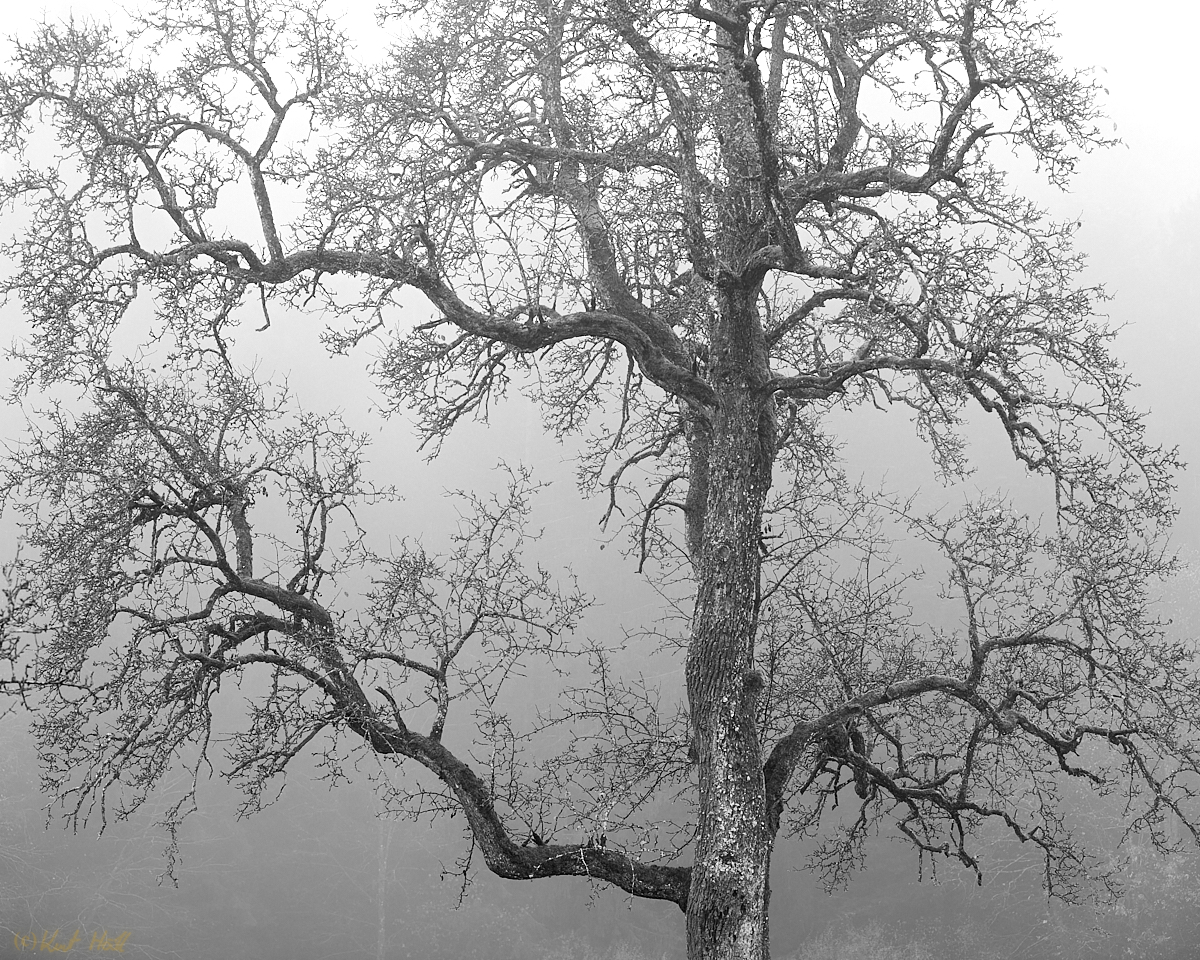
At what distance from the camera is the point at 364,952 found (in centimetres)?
1805

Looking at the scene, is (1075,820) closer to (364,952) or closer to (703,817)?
(364,952)

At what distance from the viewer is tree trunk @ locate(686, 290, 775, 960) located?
5758 millimetres

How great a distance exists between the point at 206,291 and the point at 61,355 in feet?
3.28
